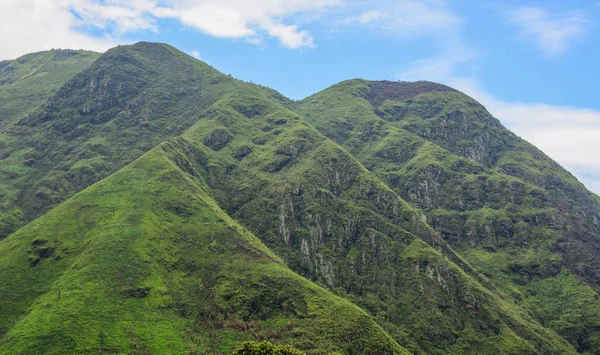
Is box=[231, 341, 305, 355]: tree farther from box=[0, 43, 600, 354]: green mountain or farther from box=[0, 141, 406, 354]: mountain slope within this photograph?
box=[0, 43, 600, 354]: green mountain

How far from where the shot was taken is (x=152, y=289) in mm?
111938

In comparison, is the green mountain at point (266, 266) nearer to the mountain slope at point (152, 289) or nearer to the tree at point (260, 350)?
the mountain slope at point (152, 289)

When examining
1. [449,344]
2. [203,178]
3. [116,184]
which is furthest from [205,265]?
[449,344]

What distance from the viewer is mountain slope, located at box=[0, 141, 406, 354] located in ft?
316

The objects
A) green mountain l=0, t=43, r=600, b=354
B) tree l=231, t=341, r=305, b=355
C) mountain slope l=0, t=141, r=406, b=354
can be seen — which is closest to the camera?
tree l=231, t=341, r=305, b=355

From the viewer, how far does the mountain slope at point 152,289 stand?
96438 millimetres

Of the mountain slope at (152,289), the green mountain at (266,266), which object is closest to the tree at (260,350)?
the mountain slope at (152,289)

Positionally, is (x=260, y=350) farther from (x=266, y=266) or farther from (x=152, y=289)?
(x=266, y=266)

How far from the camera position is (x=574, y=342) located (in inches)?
5640

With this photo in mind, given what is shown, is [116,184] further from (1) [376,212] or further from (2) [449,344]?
(2) [449,344]

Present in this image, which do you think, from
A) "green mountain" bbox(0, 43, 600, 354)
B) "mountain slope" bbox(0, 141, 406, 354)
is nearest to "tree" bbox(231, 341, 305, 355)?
"mountain slope" bbox(0, 141, 406, 354)

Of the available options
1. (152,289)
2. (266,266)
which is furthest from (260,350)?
(266,266)

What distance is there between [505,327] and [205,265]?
306 ft

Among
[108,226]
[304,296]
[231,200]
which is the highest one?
[231,200]
